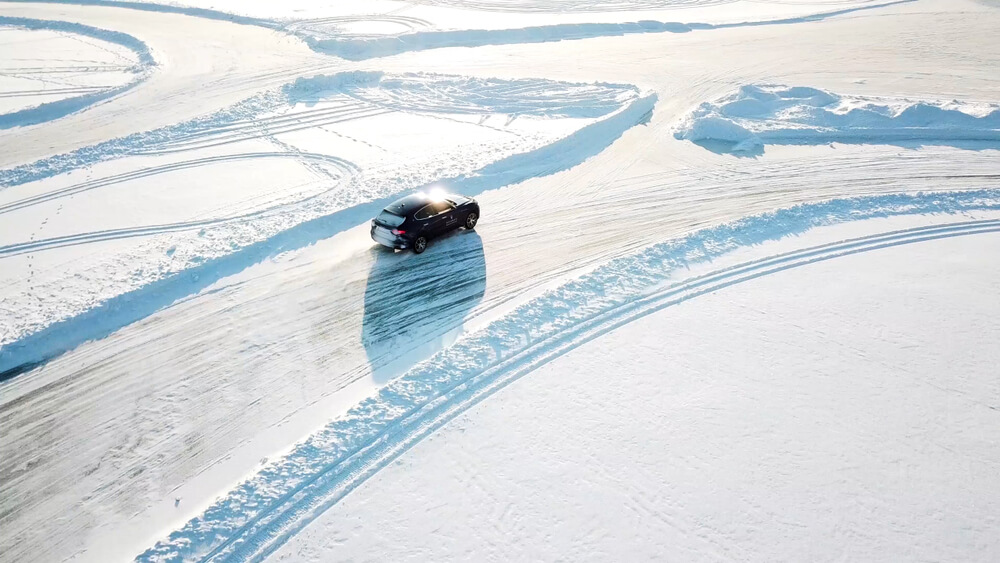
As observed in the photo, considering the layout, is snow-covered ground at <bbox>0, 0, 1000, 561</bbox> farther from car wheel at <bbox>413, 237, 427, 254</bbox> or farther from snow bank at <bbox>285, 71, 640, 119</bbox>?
car wheel at <bbox>413, 237, 427, 254</bbox>

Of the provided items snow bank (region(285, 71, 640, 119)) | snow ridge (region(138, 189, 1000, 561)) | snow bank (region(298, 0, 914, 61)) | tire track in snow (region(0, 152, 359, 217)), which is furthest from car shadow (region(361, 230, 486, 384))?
snow bank (region(298, 0, 914, 61))

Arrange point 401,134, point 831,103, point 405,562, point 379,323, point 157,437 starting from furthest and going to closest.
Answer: point 831,103 < point 401,134 < point 379,323 < point 157,437 < point 405,562

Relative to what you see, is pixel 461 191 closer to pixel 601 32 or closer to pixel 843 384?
pixel 843 384

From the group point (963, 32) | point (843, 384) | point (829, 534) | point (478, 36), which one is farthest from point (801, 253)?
point (963, 32)

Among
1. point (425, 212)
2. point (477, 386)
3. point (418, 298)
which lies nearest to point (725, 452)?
point (477, 386)

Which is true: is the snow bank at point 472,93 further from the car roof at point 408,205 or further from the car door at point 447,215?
the car roof at point 408,205

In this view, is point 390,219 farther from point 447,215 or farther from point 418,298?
point 418,298
